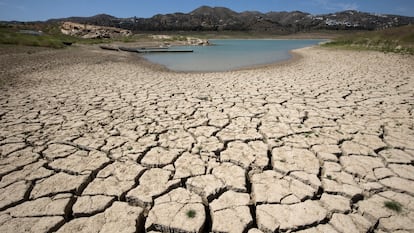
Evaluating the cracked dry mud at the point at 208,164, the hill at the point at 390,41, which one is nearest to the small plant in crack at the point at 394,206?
the cracked dry mud at the point at 208,164

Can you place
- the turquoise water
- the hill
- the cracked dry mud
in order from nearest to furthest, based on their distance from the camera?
the cracked dry mud
the turquoise water
the hill

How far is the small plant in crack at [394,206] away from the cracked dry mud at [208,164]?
0.06ft

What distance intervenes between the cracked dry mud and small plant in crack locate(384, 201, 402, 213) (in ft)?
0.06

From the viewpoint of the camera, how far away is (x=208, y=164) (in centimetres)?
234

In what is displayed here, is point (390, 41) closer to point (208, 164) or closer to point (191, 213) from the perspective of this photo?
point (208, 164)

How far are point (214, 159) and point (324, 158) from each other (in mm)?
1093

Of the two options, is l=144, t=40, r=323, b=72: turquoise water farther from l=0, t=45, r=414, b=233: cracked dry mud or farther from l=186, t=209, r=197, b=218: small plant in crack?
l=186, t=209, r=197, b=218: small plant in crack

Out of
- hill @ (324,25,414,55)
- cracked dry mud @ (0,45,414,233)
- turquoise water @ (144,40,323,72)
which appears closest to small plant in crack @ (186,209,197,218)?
cracked dry mud @ (0,45,414,233)

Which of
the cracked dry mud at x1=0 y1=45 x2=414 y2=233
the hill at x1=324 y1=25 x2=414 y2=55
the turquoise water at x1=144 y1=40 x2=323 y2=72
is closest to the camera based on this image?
the cracked dry mud at x1=0 y1=45 x2=414 y2=233

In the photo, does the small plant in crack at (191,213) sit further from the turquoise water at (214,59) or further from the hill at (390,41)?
the hill at (390,41)

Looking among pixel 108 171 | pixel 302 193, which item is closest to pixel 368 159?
pixel 302 193

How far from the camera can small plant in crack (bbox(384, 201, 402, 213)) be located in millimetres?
1687

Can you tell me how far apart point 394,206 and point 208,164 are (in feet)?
4.83

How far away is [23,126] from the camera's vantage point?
3330mm
